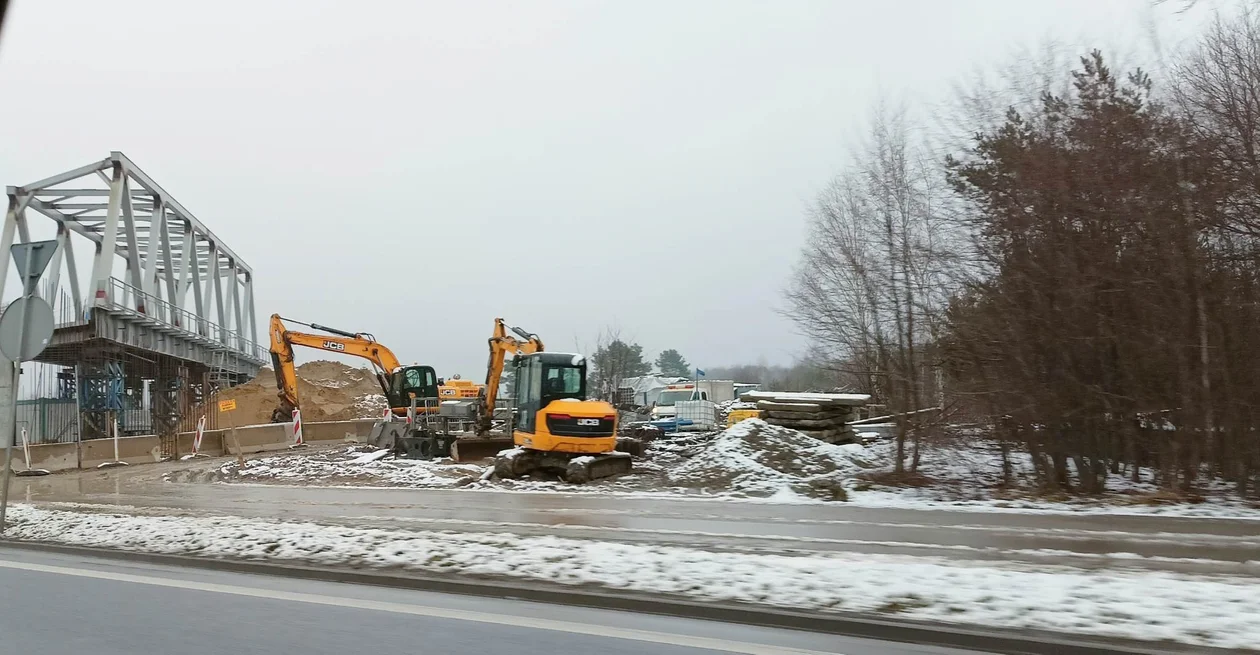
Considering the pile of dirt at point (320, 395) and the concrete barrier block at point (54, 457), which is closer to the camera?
the concrete barrier block at point (54, 457)

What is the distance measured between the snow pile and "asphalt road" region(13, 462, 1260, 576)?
2.32m

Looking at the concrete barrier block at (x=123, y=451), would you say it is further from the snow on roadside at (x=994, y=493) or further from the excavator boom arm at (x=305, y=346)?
the snow on roadside at (x=994, y=493)

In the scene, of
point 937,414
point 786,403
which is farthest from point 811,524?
point 786,403

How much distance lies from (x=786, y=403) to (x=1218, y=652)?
17.9m

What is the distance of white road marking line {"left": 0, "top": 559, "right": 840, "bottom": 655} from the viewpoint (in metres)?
5.26

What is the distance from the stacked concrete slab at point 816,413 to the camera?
2223 cm

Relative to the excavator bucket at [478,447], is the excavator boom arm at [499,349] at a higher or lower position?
higher

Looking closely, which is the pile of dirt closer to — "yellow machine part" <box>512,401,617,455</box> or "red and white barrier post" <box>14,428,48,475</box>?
"red and white barrier post" <box>14,428,48,475</box>

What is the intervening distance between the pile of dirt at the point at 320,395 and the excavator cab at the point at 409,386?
1934 centimetres

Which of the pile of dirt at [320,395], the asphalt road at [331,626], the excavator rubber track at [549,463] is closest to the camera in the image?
the asphalt road at [331,626]

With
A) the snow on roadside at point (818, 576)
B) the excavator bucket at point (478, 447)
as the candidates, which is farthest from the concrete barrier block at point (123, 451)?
the snow on roadside at point (818, 576)

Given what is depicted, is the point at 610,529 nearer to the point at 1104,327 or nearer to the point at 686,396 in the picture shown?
the point at 1104,327

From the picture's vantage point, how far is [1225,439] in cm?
1291

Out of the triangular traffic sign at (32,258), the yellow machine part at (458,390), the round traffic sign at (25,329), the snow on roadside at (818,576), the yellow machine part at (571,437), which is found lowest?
the snow on roadside at (818,576)
